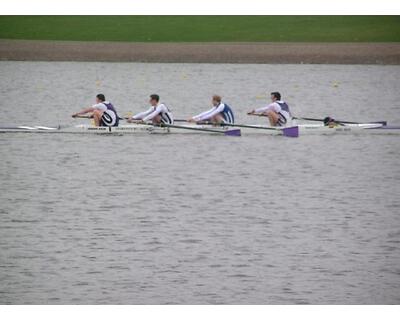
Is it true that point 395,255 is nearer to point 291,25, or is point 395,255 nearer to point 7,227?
point 7,227

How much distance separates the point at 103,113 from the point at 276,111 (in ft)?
18.0

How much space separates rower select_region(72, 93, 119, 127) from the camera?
34219 millimetres

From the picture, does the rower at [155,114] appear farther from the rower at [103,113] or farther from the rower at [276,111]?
the rower at [276,111]

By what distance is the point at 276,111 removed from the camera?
3481cm

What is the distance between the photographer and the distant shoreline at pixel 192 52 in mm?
69812

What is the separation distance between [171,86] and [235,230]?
3714cm

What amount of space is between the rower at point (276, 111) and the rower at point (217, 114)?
0.74 meters

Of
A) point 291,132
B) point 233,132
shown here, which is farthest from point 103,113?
point 291,132

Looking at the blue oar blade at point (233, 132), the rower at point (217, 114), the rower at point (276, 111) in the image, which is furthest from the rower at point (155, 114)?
the rower at point (276, 111)

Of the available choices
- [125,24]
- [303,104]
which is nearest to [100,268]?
[303,104]

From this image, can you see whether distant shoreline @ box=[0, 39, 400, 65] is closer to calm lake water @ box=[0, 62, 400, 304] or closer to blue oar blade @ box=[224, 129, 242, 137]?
calm lake water @ box=[0, 62, 400, 304]

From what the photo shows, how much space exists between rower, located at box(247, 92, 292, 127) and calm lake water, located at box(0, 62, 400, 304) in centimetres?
93

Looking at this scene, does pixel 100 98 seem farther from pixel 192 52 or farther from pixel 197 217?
pixel 192 52

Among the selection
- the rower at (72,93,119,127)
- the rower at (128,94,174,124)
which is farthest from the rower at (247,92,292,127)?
the rower at (72,93,119,127)
